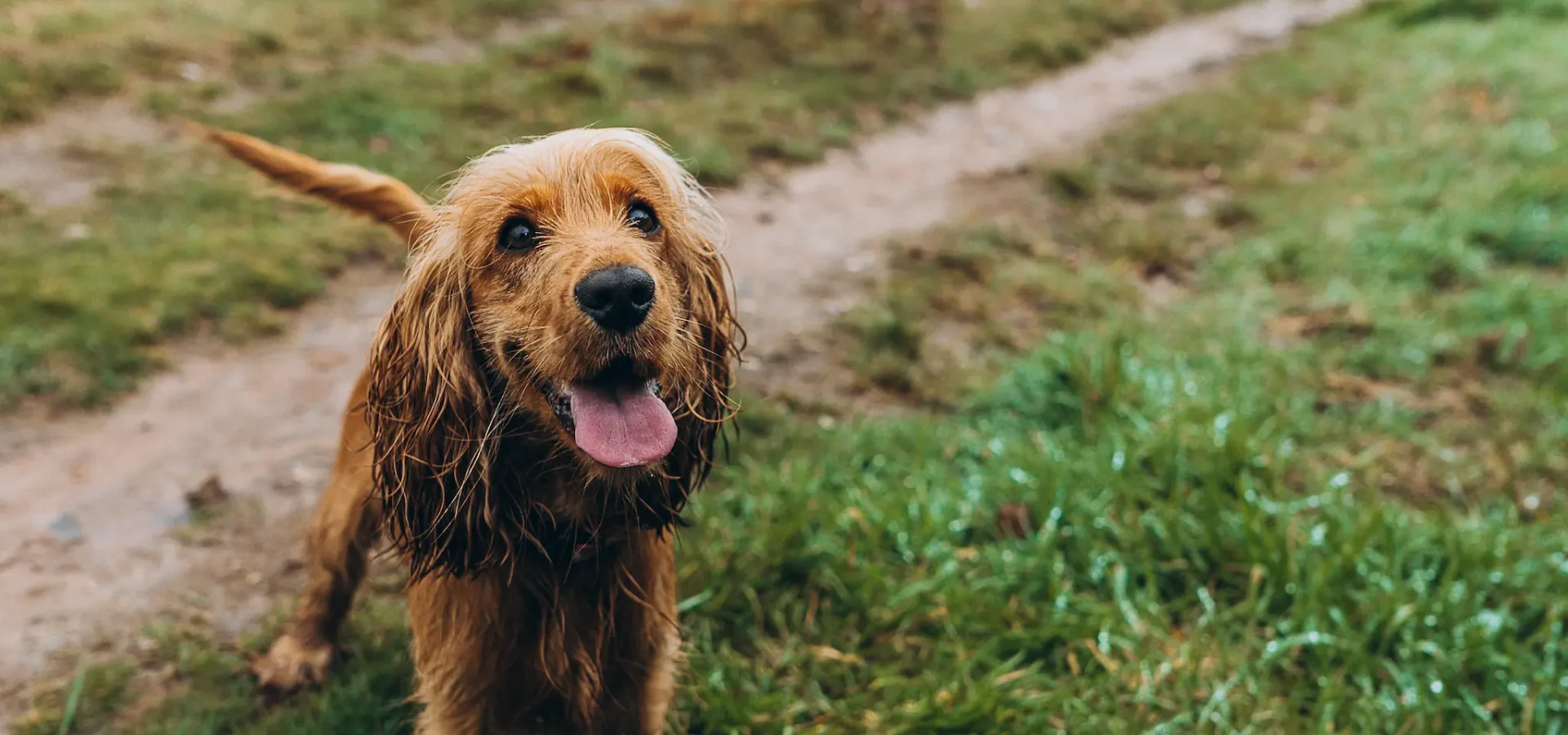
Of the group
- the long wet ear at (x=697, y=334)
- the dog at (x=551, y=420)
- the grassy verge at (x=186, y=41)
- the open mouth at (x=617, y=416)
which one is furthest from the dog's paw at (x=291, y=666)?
the grassy verge at (x=186, y=41)

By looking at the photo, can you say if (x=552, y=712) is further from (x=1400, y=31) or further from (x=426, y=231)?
(x=1400, y=31)

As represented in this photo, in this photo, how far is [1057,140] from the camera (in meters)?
7.21

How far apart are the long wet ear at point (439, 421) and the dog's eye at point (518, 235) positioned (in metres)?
0.10

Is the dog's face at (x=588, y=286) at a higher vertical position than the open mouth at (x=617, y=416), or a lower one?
higher

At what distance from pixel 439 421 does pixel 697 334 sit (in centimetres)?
52

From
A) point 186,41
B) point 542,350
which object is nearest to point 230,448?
point 542,350

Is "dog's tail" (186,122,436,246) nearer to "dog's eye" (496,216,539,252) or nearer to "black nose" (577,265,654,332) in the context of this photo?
"dog's eye" (496,216,539,252)

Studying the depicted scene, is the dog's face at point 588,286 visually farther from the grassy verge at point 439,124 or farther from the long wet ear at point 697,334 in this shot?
the grassy verge at point 439,124

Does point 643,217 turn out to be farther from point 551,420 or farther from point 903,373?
point 903,373

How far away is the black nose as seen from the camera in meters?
1.68

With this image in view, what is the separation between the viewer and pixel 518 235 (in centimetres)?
187

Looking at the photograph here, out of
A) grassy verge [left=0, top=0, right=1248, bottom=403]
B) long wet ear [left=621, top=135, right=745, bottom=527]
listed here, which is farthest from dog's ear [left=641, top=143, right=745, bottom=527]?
grassy verge [left=0, top=0, right=1248, bottom=403]

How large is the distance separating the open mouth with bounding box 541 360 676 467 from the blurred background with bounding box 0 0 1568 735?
1.15 metres

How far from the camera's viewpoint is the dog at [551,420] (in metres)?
1.78
